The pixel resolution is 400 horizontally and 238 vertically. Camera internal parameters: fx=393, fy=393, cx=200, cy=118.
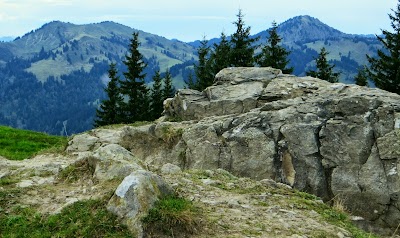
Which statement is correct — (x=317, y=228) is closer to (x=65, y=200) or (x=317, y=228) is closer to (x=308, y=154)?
(x=65, y=200)

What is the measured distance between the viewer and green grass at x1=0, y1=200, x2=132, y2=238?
859 centimetres

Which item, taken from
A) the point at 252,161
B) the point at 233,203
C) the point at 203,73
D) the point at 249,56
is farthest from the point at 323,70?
the point at 233,203

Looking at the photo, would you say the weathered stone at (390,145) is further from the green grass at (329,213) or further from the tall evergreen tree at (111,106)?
the tall evergreen tree at (111,106)

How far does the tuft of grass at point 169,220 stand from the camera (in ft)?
28.2

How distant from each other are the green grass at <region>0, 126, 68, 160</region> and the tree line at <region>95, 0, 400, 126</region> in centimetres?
3393

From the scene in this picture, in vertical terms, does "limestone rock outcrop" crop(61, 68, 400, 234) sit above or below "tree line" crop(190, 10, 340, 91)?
below

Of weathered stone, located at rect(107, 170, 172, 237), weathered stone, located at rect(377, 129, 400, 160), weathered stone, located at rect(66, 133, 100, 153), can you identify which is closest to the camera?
weathered stone, located at rect(107, 170, 172, 237)

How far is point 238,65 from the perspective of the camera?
60.6 m

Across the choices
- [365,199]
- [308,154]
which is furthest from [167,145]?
[365,199]

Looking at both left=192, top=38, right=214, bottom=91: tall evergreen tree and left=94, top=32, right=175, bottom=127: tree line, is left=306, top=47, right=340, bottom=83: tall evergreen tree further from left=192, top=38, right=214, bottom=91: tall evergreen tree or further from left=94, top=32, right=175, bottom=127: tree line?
left=94, top=32, right=175, bottom=127: tree line

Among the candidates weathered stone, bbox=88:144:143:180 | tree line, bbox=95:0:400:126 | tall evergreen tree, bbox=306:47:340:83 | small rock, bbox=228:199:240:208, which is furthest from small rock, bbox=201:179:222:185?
tall evergreen tree, bbox=306:47:340:83

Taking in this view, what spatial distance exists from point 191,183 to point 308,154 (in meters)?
10.3

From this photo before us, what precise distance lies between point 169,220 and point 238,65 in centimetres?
5327

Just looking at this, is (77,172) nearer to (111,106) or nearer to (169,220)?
(169,220)
